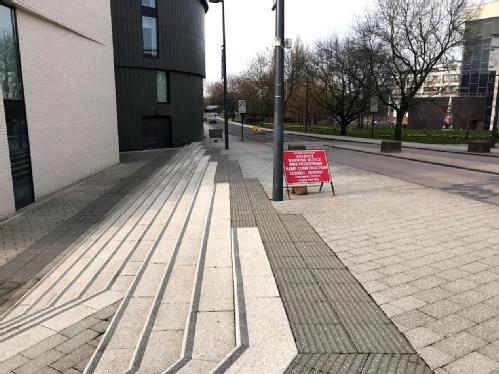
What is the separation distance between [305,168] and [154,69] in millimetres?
18544

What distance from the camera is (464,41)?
2992 centimetres

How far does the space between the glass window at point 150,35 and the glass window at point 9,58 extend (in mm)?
15859

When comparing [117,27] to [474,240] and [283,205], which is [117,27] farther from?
[474,240]

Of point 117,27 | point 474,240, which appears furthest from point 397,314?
point 117,27

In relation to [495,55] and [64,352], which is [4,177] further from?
[495,55]

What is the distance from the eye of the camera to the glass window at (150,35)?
83.9 feet

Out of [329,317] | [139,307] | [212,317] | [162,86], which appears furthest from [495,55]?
[139,307]

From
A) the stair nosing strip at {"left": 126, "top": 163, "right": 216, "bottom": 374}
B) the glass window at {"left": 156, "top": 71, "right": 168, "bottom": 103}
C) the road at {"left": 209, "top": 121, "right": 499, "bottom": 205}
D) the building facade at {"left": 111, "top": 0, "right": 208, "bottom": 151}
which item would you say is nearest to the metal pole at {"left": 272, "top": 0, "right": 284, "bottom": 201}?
the stair nosing strip at {"left": 126, "top": 163, "right": 216, "bottom": 374}

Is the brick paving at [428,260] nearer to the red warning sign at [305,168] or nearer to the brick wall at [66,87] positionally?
the red warning sign at [305,168]

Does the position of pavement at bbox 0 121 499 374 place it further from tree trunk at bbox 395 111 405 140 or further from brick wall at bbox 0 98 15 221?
tree trunk at bbox 395 111 405 140

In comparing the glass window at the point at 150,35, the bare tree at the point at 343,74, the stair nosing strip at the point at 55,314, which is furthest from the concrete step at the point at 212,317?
the bare tree at the point at 343,74

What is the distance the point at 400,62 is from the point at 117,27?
2176 cm

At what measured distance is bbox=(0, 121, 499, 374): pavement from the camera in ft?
11.5

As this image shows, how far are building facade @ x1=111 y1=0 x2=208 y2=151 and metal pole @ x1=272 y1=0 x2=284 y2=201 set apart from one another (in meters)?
18.1
